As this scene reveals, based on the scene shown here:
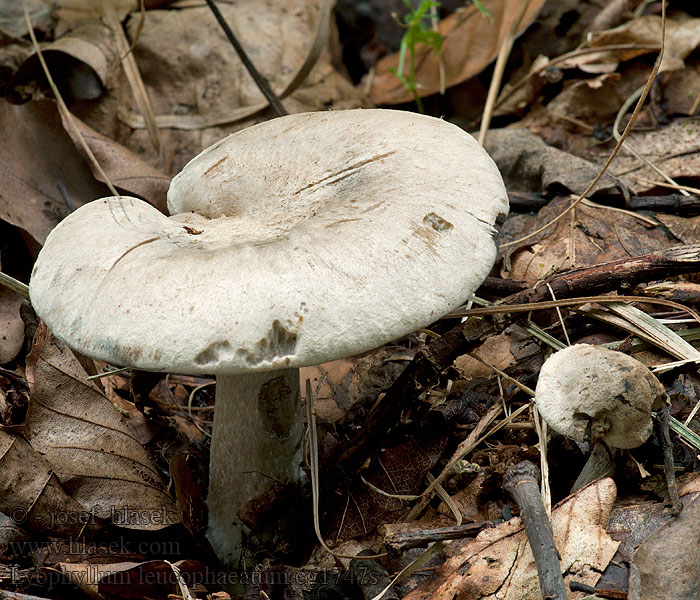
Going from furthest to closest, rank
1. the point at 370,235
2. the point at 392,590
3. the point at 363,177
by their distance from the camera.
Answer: the point at 363,177 < the point at 392,590 < the point at 370,235

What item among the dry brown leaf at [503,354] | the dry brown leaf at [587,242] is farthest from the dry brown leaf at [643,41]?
the dry brown leaf at [503,354]

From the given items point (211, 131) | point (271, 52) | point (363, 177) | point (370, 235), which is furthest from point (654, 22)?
point (370, 235)

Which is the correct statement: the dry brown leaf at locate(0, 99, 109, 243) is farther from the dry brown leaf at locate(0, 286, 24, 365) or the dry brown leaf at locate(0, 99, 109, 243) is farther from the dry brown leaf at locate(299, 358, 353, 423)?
the dry brown leaf at locate(299, 358, 353, 423)

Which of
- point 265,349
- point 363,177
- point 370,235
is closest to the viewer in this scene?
point 265,349

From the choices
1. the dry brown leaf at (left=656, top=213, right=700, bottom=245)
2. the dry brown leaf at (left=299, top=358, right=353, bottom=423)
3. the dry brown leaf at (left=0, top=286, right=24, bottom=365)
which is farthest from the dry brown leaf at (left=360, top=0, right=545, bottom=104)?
the dry brown leaf at (left=0, top=286, right=24, bottom=365)

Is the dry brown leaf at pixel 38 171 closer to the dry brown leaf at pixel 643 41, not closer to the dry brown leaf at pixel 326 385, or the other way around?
the dry brown leaf at pixel 326 385

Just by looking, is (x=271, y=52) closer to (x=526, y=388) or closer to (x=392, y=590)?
(x=526, y=388)

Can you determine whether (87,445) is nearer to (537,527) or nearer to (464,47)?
(537,527)
